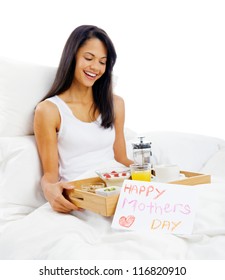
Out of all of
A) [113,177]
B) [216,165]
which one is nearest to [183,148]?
[216,165]

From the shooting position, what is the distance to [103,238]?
123cm

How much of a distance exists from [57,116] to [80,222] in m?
0.55

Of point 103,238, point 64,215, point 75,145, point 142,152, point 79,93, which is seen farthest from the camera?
point 79,93

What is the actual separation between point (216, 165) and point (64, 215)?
0.86 meters

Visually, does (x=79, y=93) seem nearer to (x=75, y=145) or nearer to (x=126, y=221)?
(x=75, y=145)

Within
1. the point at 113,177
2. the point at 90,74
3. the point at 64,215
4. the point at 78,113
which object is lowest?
the point at 64,215

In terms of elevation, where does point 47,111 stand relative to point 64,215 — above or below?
above

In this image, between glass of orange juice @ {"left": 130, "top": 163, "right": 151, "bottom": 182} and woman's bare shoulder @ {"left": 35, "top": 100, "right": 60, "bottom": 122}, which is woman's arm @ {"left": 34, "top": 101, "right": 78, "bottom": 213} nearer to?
woman's bare shoulder @ {"left": 35, "top": 100, "right": 60, "bottom": 122}

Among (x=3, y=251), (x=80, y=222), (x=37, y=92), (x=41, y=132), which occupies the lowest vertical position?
(x=3, y=251)

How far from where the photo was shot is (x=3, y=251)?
52.8 inches

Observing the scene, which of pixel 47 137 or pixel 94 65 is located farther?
pixel 94 65

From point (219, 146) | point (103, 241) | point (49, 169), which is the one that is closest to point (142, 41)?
point (219, 146)

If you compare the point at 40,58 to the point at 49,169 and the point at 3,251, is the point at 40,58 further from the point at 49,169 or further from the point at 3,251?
the point at 3,251

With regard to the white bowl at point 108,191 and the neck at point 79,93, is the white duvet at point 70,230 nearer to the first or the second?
the white bowl at point 108,191
